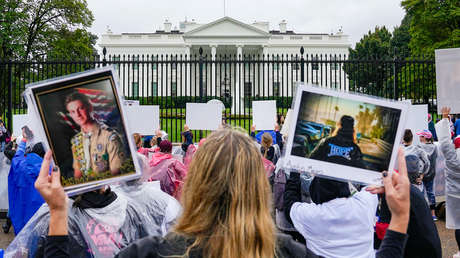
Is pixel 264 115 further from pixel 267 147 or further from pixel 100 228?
pixel 100 228

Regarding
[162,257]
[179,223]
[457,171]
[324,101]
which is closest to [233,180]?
[179,223]

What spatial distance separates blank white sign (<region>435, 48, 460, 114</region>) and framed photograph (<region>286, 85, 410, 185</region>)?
168 inches

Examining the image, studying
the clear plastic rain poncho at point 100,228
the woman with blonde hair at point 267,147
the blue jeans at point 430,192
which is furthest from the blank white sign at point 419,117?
the clear plastic rain poncho at point 100,228

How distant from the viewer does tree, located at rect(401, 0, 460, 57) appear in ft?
85.3

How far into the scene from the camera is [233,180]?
1329 mm

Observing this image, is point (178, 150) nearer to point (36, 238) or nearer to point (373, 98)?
point (36, 238)

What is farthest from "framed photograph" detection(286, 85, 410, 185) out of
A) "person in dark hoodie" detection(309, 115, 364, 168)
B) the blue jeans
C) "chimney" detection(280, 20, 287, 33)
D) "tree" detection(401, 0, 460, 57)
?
"chimney" detection(280, 20, 287, 33)

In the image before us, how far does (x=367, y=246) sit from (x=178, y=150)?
6371 millimetres

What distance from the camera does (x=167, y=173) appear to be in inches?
204

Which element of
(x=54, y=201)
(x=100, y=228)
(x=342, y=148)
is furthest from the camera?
(x=100, y=228)

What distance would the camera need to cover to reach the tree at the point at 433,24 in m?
26.0

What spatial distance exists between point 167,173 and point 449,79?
4376 mm

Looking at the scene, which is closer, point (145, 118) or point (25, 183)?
point (25, 183)

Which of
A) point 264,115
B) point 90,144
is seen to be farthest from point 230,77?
point 90,144
